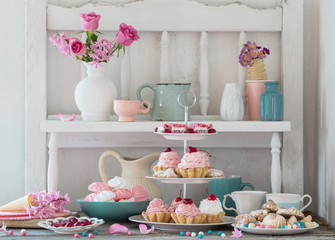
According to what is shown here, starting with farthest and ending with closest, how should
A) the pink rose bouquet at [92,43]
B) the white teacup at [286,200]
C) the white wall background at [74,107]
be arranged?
the white wall background at [74,107], the pink rose bouquet at [92,43], the white teacup at [286,200]

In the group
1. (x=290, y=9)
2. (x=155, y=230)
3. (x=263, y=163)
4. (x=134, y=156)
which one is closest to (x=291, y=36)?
(x=290, y=9)

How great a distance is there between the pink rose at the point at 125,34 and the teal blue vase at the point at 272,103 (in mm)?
426

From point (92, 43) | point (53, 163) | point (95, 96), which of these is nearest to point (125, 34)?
point (92, 43)

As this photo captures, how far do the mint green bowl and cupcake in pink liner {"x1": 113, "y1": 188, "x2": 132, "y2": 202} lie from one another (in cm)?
3

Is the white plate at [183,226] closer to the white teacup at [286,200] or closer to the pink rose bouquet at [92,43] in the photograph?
the white teacup at [286,200]

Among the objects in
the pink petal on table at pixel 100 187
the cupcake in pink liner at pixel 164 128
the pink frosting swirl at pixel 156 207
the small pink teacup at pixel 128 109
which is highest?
the small pink teacup at pixel 128 109

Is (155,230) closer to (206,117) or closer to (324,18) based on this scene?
(206,117)

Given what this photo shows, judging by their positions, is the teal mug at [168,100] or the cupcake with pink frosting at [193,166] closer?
the cupcake with pink frosting at [193,166]

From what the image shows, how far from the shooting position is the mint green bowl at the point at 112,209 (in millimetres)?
1715

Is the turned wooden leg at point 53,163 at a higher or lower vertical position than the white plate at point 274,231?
higher

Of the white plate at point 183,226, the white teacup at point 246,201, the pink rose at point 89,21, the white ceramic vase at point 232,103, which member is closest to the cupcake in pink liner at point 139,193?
the white plate at point 183,226

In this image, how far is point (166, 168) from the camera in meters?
1.62

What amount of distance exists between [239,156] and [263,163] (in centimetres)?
8

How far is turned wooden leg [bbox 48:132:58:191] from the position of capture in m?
1.85
